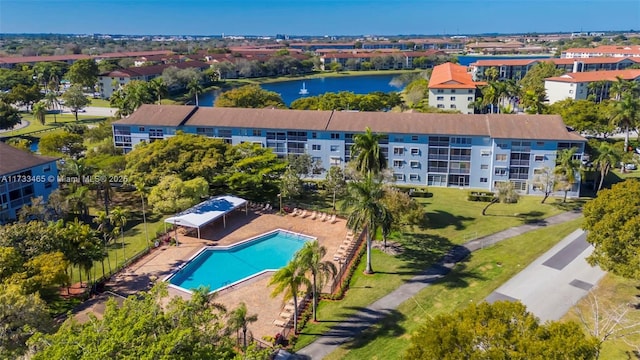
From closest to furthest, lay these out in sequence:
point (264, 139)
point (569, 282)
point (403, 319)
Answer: point (403, 319) < point (569, 282) < point (264, 139)

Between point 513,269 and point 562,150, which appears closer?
point 513,269

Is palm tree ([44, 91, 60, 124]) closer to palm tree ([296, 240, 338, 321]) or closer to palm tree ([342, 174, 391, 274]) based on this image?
palm tree ([342, 174, 391, 274])

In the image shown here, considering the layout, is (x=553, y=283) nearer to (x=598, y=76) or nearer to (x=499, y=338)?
(x=499, y=338)

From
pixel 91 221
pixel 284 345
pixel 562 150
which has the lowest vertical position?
pixel 284 345

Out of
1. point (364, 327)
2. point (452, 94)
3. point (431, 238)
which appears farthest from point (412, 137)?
point (452, 94)

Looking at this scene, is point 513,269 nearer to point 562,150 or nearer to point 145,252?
point 562,150

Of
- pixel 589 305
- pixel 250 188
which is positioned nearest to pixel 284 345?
pixel 589 305
